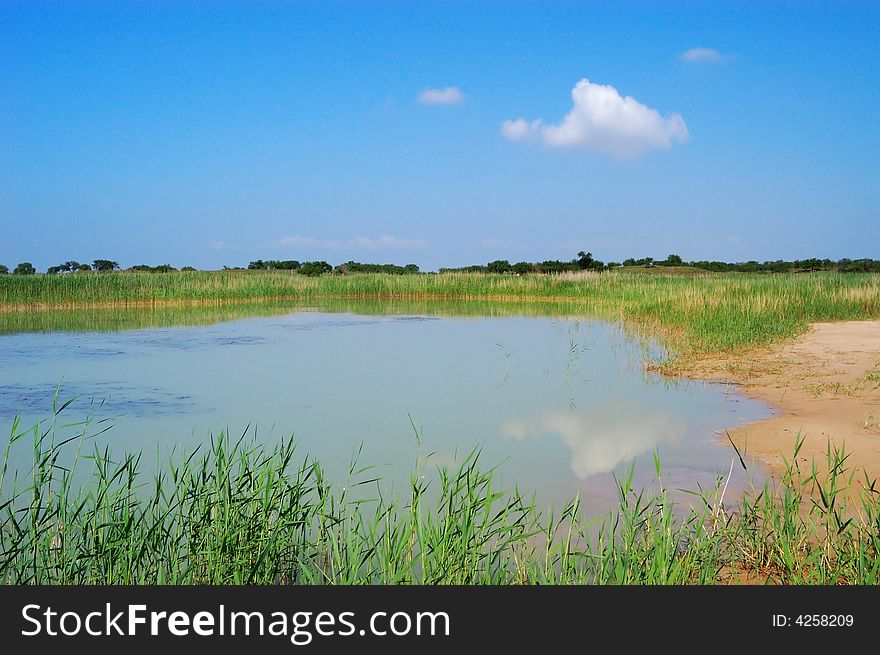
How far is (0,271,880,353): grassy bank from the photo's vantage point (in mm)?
15461

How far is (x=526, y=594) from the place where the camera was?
294cm

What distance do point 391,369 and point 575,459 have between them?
6088 millimetres

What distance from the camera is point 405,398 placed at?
386 inches

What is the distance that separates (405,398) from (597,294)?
22336mm

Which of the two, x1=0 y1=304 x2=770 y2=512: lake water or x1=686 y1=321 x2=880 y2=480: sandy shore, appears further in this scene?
x1=0 y1=304 x2=770 y2=512: lake water

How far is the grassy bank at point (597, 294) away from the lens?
1546 cm

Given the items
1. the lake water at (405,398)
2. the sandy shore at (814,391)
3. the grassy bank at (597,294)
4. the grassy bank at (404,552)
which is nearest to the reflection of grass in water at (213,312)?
the grassy bank at (597,294)

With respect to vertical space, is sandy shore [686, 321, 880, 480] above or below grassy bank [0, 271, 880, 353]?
below

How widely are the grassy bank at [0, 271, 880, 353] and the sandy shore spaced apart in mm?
1033

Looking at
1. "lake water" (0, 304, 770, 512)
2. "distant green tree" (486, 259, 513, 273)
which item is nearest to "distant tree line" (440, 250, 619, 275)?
"distant green tree" (486, 259, 513, 273)

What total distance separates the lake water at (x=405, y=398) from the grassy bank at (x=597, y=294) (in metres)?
1.71

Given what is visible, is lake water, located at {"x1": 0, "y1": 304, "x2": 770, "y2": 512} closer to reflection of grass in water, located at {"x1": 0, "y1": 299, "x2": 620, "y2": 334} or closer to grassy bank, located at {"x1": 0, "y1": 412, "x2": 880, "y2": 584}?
grassy bank, located at {"x1": 0, "y1": 412, "x2": 880, "y2": 584}

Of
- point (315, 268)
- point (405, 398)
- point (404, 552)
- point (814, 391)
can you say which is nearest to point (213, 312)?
point (405, 398)

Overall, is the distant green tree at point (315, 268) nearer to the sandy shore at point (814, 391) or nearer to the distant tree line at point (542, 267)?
the distant tree line at point (542, 267)
